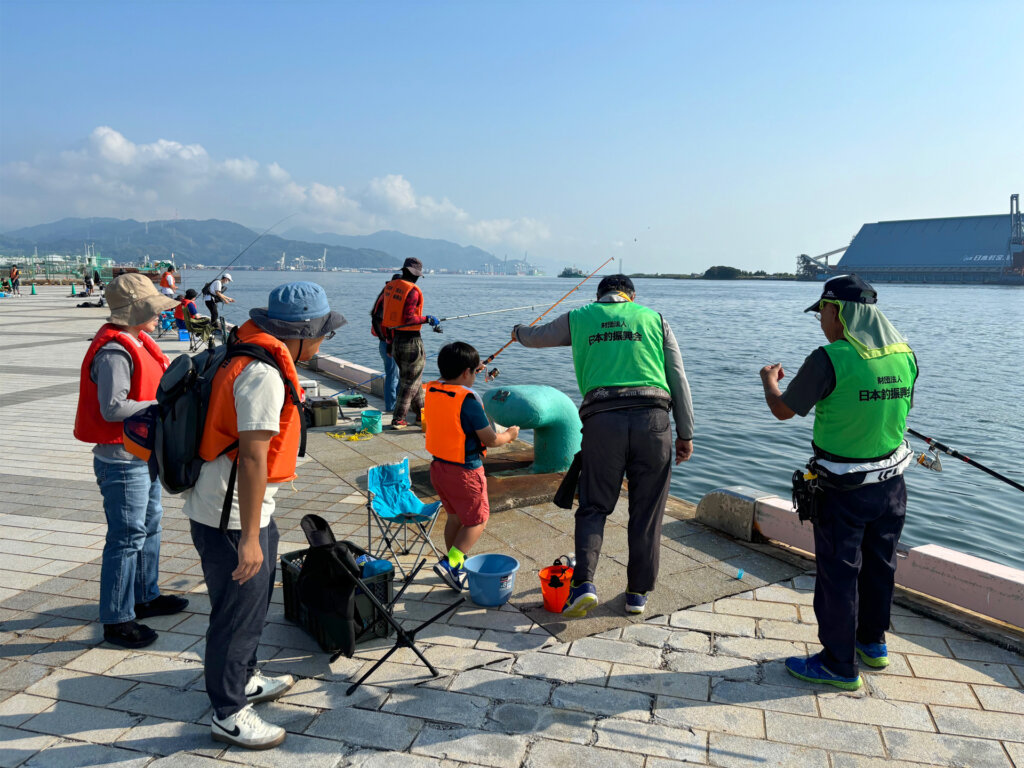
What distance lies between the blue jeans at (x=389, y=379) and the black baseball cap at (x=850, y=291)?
6839mm

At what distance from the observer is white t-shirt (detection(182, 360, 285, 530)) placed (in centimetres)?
243

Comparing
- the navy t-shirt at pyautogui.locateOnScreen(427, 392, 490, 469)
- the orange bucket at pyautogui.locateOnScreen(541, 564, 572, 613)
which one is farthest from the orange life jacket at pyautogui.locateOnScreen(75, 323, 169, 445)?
the orange bucket at pyautogui.locateOnScreen(541, 564, 572, 613)

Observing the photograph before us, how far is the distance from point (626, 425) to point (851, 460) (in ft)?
3.85

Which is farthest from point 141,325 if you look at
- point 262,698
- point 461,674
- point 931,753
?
point 931,753

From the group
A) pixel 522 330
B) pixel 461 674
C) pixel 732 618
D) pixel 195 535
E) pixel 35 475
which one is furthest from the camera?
pixel 35 475

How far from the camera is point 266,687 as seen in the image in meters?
3.12

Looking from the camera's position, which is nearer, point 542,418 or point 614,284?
point 614,284

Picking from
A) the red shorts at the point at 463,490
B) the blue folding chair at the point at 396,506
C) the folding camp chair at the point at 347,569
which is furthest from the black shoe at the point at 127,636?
the red shorts at the point at 463,490

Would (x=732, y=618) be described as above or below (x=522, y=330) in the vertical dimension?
below

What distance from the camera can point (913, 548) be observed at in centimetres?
431

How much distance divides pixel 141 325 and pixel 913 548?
4918mm

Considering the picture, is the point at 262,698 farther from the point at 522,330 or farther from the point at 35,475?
the point at 35,475

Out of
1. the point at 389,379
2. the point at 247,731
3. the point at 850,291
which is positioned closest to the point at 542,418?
the point at 850,291

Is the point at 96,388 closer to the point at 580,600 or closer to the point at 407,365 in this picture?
the point at 580,600
